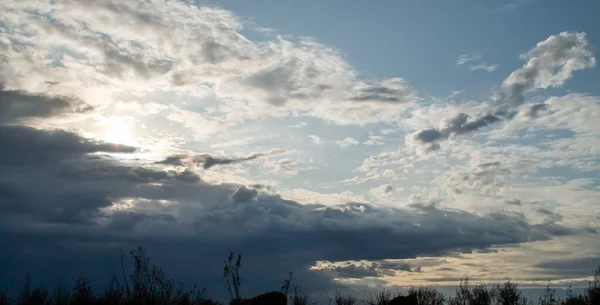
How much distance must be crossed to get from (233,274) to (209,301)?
1894 mm

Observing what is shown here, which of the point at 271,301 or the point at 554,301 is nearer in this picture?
the point at 554,301

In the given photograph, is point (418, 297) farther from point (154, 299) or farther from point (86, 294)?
point (86, 294)

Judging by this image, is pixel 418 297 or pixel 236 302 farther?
pixel 418 297

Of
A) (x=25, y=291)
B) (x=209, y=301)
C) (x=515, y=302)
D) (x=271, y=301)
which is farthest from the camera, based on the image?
(x=271, y=301)

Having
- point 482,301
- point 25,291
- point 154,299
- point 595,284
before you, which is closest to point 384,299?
point 482,301

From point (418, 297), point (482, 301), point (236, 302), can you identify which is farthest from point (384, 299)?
point (236, 302)

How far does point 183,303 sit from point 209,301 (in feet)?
8.20

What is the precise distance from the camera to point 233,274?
31516 millimetres

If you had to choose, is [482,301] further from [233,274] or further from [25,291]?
[25,291]

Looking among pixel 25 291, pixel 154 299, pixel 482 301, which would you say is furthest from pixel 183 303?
pixel 482 301

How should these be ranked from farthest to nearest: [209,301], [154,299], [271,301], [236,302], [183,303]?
1. [271,301]
2. [236,302]
3. [209,301]
4. [183,303]
5. [154,299]

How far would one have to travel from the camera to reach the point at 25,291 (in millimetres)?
24391

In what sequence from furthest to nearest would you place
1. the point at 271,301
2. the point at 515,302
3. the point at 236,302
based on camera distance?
the point at 271,301 < the point at 515,302 < the point at 236,302

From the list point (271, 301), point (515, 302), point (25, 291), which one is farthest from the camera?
point (271, 301)
